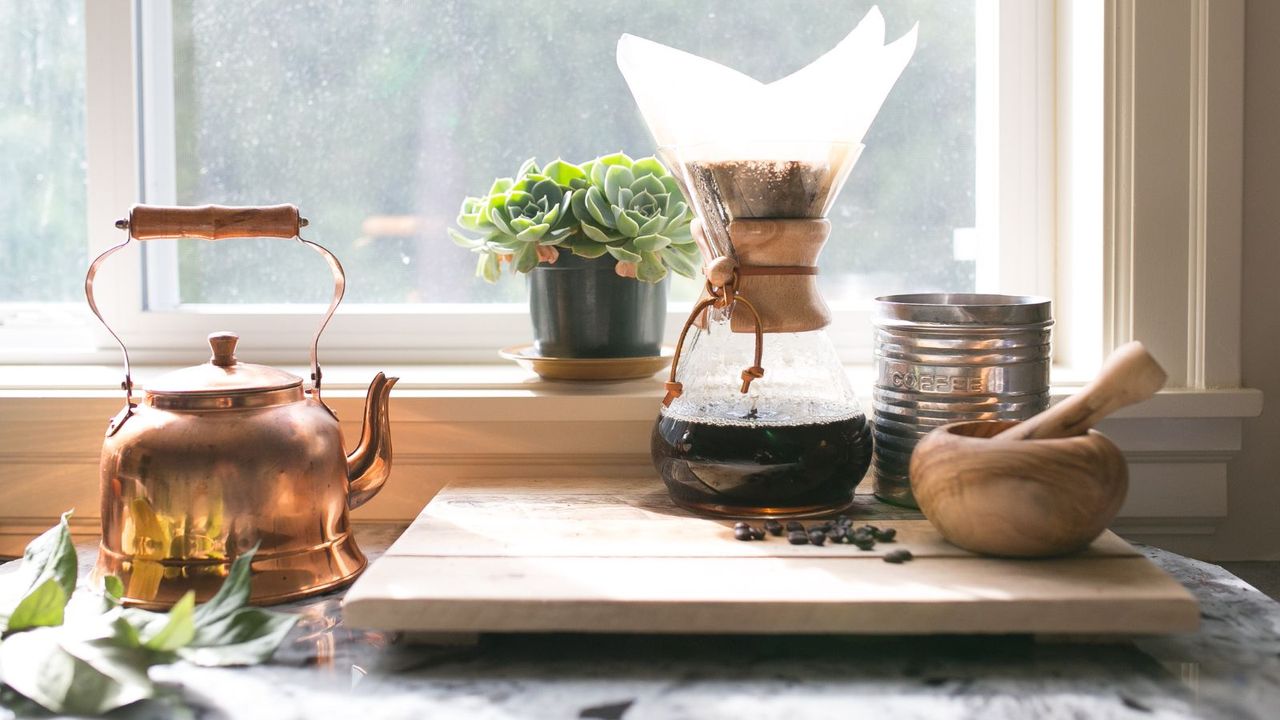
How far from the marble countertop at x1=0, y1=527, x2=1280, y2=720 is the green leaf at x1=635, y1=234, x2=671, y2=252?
476 mm

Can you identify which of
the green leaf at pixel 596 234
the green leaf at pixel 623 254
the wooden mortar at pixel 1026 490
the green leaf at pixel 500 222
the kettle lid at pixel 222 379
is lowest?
the wooden mortar at pixel 1026 490

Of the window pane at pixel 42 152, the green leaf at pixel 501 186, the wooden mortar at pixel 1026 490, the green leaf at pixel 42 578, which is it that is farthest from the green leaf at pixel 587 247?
the window pane at pixel 42 152

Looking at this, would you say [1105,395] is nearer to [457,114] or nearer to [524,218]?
[524,218]

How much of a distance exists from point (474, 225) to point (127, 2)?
1.69ft

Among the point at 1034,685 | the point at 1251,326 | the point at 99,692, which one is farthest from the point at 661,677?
the point at 1251,326

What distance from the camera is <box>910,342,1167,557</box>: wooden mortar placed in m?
0.85

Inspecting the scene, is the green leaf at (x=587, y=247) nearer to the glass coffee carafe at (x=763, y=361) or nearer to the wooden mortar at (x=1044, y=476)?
the glass coffee carafe at (x=763, y=361)

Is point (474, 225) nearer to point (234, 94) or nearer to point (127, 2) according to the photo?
point (234, 94)

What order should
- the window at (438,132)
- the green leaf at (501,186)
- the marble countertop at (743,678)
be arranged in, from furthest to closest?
the window at (438,132) < the green leaf at (501,186) < the marble countertop at (743,678)

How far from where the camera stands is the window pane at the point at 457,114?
1.42 meters

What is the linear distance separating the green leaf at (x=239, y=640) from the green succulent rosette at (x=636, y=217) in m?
0.54

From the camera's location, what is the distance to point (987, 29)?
55.0 inches

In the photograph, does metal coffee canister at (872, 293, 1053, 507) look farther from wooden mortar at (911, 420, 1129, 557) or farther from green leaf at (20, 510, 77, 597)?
green leaf at (20, 510, 77, 597)

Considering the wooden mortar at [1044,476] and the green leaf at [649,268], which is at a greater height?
the green leaf at [649,268]
